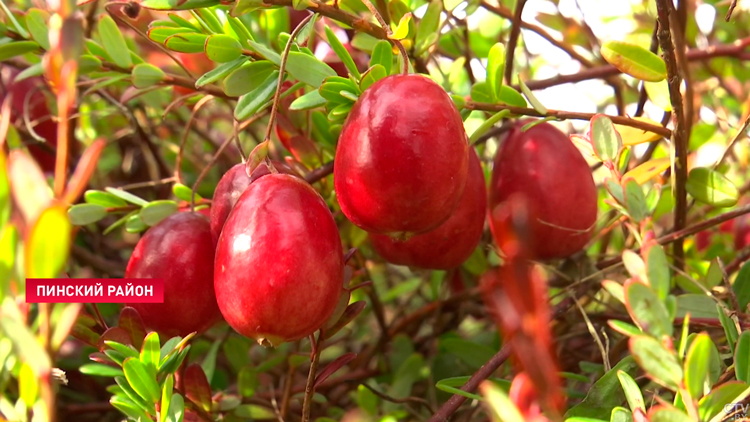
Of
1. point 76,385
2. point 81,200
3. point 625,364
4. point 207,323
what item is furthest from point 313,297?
point 76,385

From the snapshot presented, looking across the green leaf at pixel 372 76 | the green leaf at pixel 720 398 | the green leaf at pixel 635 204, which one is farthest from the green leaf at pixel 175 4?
the green leaf at pixel 720 398

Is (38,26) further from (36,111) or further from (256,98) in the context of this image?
(36,111)

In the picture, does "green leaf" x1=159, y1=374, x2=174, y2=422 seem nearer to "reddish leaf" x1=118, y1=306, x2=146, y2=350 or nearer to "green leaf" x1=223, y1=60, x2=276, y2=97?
"reddish leaf" x1=118, y1=306, x2=146, y2=350

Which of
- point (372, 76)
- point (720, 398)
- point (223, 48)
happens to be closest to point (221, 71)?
point (223, 48)

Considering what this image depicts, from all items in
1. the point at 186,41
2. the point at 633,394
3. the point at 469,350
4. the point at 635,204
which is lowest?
the point at 469,350

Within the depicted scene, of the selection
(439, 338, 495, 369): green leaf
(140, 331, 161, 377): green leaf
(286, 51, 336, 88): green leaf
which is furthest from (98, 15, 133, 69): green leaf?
(439, 338, 495, 369): green leaf

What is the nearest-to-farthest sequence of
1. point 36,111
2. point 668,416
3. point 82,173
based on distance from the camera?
1. point 82,173
2. point 668,416
3. point 36,111

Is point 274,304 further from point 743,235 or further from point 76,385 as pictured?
point 743,235

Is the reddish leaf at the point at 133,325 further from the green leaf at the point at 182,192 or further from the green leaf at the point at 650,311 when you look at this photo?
the green leaf at the point at 650,311
